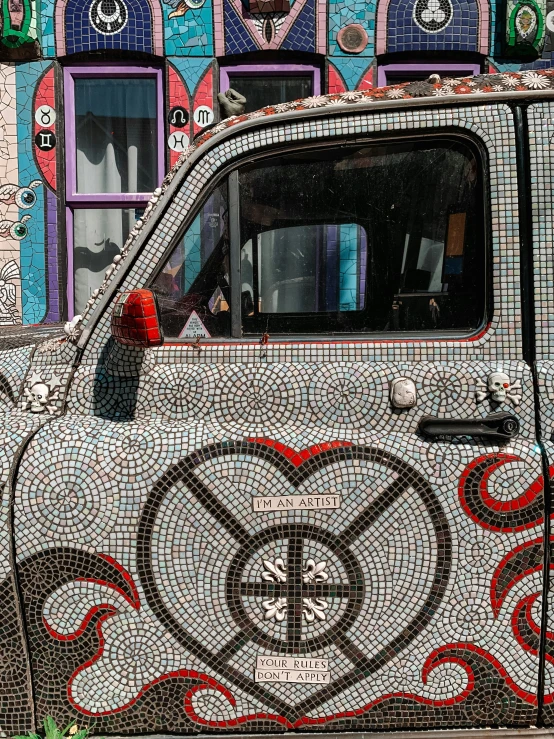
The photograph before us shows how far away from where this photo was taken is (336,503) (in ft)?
6.26

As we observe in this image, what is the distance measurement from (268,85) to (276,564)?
5.82m

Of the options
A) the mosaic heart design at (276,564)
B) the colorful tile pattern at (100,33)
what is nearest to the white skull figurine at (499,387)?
the mosaic heart design at (276,564)

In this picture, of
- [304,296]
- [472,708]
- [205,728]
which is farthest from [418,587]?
[304,296]

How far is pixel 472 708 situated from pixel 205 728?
0.75 m

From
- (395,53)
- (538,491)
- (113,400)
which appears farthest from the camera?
(395,53)

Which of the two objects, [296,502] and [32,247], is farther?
[32,247]

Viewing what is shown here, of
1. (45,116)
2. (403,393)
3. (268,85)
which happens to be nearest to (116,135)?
(45,116)

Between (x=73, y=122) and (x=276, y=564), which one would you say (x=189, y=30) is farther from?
(x=276, y=564)

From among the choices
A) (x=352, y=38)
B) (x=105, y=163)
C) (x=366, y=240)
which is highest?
(x=352, y=38)

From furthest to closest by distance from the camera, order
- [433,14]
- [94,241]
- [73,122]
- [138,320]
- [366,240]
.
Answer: [94,241] → [73,122] → [433,14] → [366,240] → [138,320]

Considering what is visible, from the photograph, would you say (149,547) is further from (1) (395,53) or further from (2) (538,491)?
(1) (395,53)

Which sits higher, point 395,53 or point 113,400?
point 395,53

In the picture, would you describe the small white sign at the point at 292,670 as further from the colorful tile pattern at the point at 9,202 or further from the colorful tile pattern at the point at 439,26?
the colorful tile pattern at the point at 439,26

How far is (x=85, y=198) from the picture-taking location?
680 centimetres
